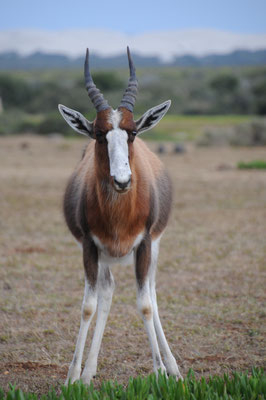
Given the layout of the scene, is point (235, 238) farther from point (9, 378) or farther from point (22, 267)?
point (9, 378)

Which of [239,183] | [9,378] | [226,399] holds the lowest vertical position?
[9,378]

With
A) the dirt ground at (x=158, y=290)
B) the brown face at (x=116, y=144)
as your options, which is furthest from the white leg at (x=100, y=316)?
the brown face at (x=116, y=144)

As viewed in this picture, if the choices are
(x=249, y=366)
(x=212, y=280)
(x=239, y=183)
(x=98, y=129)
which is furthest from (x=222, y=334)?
(x=239, y=183)

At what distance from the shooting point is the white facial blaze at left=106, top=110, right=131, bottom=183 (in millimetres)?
4180

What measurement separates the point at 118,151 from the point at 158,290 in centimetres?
366

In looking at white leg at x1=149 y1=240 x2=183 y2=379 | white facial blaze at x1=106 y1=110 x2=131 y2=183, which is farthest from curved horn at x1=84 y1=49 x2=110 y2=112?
white leg at x1=149 y1=240 x2=183 y2=379

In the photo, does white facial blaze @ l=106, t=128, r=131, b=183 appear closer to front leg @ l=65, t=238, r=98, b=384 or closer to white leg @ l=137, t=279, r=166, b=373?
front leg @ l=65, t=238, r=98, b=384

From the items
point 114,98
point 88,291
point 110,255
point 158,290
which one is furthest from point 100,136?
point 114,98

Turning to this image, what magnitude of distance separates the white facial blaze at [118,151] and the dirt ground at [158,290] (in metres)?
2.01

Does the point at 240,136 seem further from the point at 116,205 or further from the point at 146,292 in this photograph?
the point at 116,205

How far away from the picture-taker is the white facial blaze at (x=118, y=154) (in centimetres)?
418

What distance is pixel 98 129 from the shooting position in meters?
4.52

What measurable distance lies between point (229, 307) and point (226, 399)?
301 cm

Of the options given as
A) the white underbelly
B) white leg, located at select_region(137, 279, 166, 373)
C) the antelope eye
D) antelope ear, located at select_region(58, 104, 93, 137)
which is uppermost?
antelope ear, located at select_region(58, 104, 93, 137)
